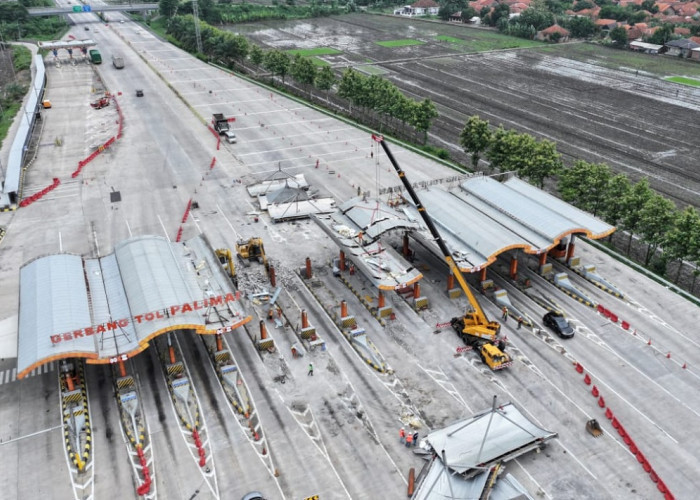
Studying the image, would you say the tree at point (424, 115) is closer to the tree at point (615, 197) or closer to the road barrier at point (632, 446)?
the tree at point (615, 197)

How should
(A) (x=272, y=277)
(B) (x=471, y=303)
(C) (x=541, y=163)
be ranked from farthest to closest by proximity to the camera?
(C) (x=541, y=163), (A) (x=272, y=277), (B) (x=471, y=303)

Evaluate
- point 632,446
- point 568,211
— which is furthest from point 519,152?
point 632,446

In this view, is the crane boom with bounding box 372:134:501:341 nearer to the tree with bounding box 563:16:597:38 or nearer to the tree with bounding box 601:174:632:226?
the tree with bounding box 601:174:632:226

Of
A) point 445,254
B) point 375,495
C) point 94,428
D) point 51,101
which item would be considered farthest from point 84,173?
point 375,495

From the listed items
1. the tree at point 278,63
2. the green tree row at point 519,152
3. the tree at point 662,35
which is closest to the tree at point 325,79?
the tree at point 278,63

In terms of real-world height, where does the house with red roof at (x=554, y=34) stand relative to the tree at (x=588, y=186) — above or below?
above

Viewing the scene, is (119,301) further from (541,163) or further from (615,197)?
(541,163)

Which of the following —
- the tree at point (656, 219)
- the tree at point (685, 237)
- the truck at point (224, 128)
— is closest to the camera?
the tree at point (685, 237)
